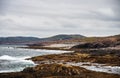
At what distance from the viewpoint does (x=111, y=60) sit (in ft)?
303

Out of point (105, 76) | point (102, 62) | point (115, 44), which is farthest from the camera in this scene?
point (115, 44)

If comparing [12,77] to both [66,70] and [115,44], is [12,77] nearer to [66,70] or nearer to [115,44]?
[66,70]

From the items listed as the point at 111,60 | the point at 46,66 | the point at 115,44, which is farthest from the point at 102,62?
the point at 115,44

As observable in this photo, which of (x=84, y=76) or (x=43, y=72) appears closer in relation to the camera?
(x=84, y=76)

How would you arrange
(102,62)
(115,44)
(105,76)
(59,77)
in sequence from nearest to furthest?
(59,77) < (105,76) < (102,62) < (115,44)

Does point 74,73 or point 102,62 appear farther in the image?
point 102,62

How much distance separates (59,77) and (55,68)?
748cm

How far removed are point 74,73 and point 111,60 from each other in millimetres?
37486

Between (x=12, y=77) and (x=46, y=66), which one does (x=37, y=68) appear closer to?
(x=46, y=66)

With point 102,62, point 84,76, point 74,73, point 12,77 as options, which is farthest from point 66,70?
point 102,62

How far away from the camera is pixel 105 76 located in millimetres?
54719

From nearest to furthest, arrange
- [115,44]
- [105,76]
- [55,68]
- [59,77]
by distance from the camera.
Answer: [59,77], [105,76], [55,68], [115,44]

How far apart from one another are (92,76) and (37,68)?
1107 cm

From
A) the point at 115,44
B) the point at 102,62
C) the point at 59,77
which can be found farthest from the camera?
the point at 115,44
